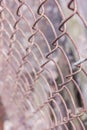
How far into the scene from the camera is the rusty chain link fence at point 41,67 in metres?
1.75

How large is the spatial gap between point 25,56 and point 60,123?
1.58ft

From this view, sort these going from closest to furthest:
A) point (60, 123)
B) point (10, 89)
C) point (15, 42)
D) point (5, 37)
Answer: point (60, 123) → point (15, 42) → point (5, 37) → point (10, 89)

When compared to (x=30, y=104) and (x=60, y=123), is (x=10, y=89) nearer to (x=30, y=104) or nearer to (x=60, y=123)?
(x=30, y=104)

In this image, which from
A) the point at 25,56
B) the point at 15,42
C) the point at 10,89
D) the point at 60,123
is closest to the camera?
the point at 60,123

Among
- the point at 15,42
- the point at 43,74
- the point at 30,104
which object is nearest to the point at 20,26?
the point at 15,42

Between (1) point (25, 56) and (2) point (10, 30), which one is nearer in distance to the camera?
(1) point (25, 56)

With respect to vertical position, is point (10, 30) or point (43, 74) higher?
point (10, 30)

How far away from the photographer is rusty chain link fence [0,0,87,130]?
1.75 m

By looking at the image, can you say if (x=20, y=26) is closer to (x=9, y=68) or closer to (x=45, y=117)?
(x=9, y=68)

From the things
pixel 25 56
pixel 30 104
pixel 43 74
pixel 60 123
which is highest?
pixel 25 56

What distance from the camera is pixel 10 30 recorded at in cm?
240

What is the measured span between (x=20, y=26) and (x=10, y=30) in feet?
0.60

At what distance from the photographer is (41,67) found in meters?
2.05

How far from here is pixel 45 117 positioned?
89.8 inches
